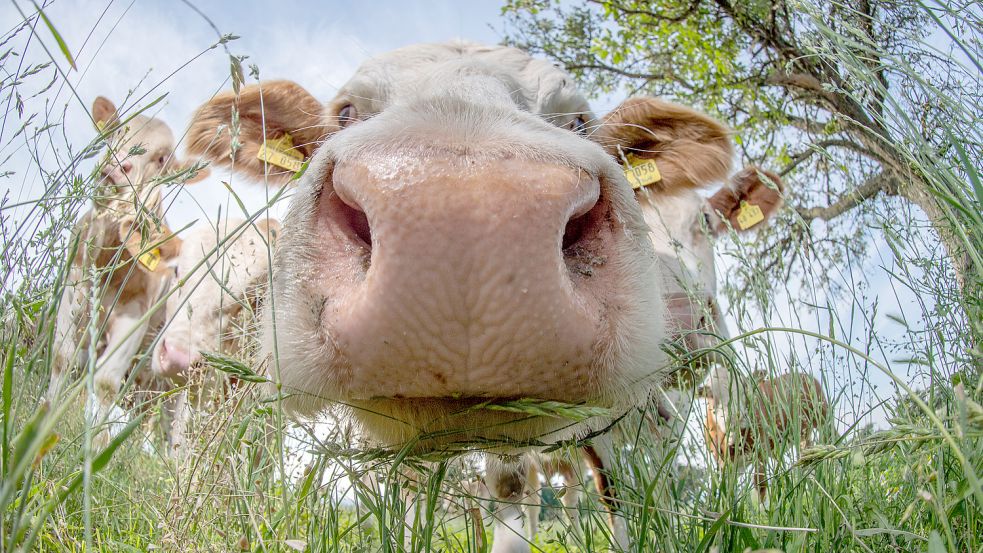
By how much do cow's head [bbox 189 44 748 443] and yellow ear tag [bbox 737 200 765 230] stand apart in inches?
195

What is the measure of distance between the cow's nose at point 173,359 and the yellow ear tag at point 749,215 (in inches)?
200

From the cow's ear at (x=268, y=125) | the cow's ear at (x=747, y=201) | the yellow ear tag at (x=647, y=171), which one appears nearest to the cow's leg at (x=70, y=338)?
the cow's ear at (x=268, y=125)


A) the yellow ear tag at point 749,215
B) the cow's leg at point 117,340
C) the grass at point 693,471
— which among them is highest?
the yellow ear tag at point 749,215

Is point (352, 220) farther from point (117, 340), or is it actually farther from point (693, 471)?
point (117, 340)

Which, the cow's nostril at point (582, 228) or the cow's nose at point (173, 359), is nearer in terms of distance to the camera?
the cow's nostril at point (582, 228)

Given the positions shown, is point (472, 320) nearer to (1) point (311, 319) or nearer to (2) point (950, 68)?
(1) point (311, 319)

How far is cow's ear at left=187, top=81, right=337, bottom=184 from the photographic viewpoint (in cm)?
418

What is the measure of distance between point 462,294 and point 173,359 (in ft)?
16.7

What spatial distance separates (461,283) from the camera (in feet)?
4.33

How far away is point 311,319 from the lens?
1501 mm

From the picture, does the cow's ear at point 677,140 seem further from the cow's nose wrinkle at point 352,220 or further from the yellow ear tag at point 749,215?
the cow's nose wrinkle at point 352,220

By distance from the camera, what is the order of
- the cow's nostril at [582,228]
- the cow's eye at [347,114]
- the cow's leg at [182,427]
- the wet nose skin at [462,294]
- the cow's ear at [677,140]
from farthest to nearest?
the cow's ear at [677,140] < the cow's eye at [347,114] < the cow's leg at [182,427] < the cow's nostril at [582,228] < the wet nose skin at [462,294]

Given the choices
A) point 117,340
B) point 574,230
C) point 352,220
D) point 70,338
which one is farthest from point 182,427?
point 117,340

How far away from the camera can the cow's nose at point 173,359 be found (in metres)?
5.61
